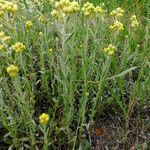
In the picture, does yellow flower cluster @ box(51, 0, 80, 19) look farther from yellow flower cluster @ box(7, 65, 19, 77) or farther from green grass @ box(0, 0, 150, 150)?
yellow flower cluster @ box(7, 65, 19, 77)

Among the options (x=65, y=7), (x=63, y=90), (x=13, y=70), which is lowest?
(x=63, y=90)

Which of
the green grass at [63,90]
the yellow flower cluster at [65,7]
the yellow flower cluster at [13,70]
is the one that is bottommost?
the green grass at [63,90]

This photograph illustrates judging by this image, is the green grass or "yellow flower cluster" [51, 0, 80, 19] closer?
"yellow flower cluster" [51, 0, 80, 19]

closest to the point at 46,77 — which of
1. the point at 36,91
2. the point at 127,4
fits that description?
the point at 36,91

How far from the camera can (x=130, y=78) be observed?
6.64 feet

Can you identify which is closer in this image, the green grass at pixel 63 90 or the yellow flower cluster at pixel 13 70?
the yellow flower cluster at pixel 13 70

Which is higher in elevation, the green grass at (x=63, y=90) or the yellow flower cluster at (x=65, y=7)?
the yellow flower cluster at (x=65, y=7)

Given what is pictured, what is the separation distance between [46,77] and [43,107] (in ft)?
0.53

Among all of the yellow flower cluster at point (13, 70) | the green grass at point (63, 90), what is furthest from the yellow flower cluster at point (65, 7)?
the yellow flower cluster at point (13, 70)

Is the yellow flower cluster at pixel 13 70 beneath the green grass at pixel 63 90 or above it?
above

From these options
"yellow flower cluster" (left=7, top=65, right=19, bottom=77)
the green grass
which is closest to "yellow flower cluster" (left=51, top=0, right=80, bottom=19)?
the green grass

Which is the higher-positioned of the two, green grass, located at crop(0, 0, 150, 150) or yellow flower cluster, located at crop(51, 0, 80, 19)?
yellow flower cluster, located at crop(51, 0, 80, 19)

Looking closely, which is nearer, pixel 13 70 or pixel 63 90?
pixel 13 70

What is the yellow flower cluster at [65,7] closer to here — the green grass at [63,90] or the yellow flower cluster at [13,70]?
the green grass at [63,90]
